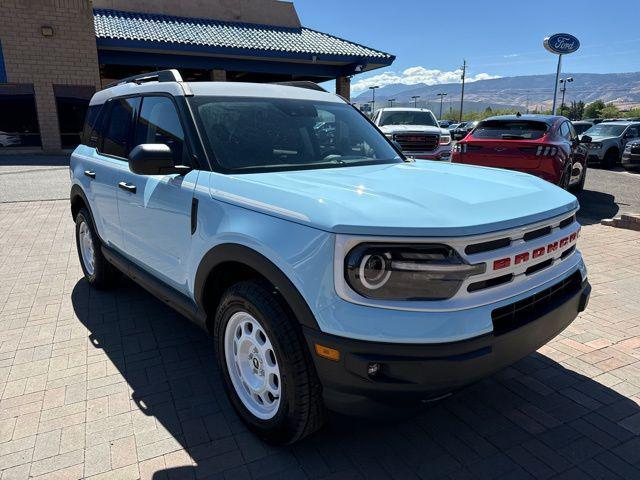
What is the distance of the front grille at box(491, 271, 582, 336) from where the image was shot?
221 centimetres

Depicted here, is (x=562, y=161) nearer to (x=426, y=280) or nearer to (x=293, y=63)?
(x=426, y=280)

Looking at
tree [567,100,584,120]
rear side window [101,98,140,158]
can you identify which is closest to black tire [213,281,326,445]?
rear side window [101,98,140,158]

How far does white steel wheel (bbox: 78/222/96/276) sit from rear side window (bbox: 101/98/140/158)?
1.00 m

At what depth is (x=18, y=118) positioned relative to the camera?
18.2 m

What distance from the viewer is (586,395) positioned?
3.07m

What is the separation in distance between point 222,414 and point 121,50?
1979cm

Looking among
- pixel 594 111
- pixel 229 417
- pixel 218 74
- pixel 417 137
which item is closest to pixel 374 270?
pixel 229 417

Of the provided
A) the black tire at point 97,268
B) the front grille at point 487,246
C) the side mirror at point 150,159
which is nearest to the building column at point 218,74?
the black tire at point 97,268

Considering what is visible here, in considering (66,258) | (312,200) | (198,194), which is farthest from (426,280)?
(66,258)

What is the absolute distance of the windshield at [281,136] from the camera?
3.00m

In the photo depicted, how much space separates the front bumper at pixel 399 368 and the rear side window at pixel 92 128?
11.8 ft

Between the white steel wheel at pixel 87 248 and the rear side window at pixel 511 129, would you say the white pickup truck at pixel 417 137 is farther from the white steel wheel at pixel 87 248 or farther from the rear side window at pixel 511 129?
the white steel wheel at pixel 87 248

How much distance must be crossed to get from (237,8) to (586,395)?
23.9 m

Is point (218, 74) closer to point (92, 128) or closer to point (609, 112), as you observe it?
point (92, 128)
